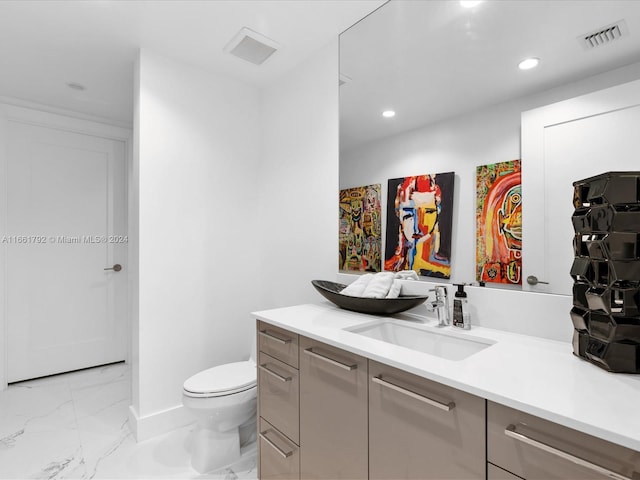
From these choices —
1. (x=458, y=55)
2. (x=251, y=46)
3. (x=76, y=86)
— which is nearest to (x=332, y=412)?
(x=458, y=55)

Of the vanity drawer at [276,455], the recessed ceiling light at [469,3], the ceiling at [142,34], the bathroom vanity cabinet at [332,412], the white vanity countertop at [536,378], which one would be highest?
the ceiling at [142,34]

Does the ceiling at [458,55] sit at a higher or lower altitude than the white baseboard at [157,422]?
higher

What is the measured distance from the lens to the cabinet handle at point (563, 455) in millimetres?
613

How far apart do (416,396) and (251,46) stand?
2167 mm

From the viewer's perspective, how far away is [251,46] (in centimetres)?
212

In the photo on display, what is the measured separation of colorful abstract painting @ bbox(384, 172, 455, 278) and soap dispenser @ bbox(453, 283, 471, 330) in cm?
13

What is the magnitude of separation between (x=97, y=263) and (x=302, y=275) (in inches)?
91.7

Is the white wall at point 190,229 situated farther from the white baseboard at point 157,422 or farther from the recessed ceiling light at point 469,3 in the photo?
the recessed ceiling light at point 469,3

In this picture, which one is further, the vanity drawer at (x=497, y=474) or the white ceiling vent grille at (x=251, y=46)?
the white ceiling vent grille at (x=251, y=46)

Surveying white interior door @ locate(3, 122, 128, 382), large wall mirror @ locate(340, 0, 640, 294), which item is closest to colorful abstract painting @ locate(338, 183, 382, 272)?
large wall mirror @ locate(340, 0, 640, 294)

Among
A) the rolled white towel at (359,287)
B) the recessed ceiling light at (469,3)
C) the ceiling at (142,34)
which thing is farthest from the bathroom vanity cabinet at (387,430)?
the ceiling at (142,34)

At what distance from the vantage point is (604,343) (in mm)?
866

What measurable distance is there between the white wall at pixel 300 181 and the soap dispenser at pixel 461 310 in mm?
798

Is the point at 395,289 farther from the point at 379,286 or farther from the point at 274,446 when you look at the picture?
the point at 274,446
